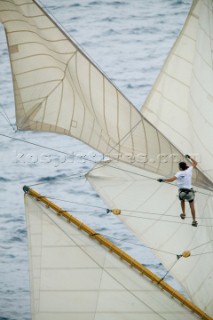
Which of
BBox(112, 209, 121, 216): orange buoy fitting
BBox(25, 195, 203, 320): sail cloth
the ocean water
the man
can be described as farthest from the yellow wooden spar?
the man

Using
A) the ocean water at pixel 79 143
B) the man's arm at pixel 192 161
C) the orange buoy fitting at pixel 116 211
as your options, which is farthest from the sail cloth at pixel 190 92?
the ocean water at pixel 79 143

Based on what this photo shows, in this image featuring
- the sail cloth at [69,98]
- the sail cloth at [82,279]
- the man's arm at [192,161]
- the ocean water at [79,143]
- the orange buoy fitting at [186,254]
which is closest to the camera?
the sail cloth at [69,98]

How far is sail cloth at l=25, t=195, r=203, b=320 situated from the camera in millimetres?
22516

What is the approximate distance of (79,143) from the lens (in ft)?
132

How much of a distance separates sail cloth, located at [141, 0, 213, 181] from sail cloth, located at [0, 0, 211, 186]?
193 cm

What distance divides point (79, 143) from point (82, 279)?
18.0 metres

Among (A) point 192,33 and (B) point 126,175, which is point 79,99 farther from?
(A) point 192,33

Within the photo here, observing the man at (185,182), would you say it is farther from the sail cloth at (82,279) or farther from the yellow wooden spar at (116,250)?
the sail cloth at (82,279)

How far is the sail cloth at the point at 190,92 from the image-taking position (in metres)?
22.9

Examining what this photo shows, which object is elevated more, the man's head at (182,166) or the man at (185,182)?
the man's head at (182,166)

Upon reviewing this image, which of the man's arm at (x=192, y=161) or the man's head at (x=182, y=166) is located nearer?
the man's head at (x=182, y=166)

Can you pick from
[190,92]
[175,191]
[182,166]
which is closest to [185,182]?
[182,166]

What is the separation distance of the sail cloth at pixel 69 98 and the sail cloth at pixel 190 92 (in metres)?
1.93

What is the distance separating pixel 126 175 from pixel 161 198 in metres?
1.03
